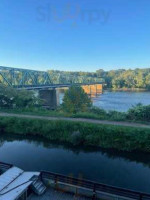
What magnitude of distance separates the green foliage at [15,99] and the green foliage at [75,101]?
5.20m

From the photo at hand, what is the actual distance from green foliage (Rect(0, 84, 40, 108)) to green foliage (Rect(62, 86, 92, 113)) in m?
5.20

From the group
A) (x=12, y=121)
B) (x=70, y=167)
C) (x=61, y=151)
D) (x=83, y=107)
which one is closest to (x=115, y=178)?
(x=70, y=167)

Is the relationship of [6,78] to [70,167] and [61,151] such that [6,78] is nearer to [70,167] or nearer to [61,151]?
[61,151]

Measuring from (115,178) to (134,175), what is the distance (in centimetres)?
135

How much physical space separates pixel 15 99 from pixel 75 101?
358 inches

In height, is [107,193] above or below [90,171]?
above

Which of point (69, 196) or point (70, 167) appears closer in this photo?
point (69, 196)

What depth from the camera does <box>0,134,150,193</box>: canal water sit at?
10824 mm

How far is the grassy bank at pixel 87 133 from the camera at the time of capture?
47.6ft

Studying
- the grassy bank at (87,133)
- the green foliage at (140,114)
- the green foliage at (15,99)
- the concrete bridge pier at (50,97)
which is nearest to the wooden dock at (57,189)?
the grassy bank at (87,133)

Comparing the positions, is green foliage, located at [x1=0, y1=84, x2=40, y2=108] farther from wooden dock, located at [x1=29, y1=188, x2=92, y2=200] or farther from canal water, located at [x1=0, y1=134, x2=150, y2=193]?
wooden dock, located at [x1=29, y1=188, x2=92, y2=200]

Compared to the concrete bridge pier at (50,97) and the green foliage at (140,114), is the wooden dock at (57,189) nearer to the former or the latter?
→ the green foliage at (140,114)

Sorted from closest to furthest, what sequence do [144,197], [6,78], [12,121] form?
[144,197] < [12,121] < [6,78]

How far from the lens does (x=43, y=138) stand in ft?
58.6
